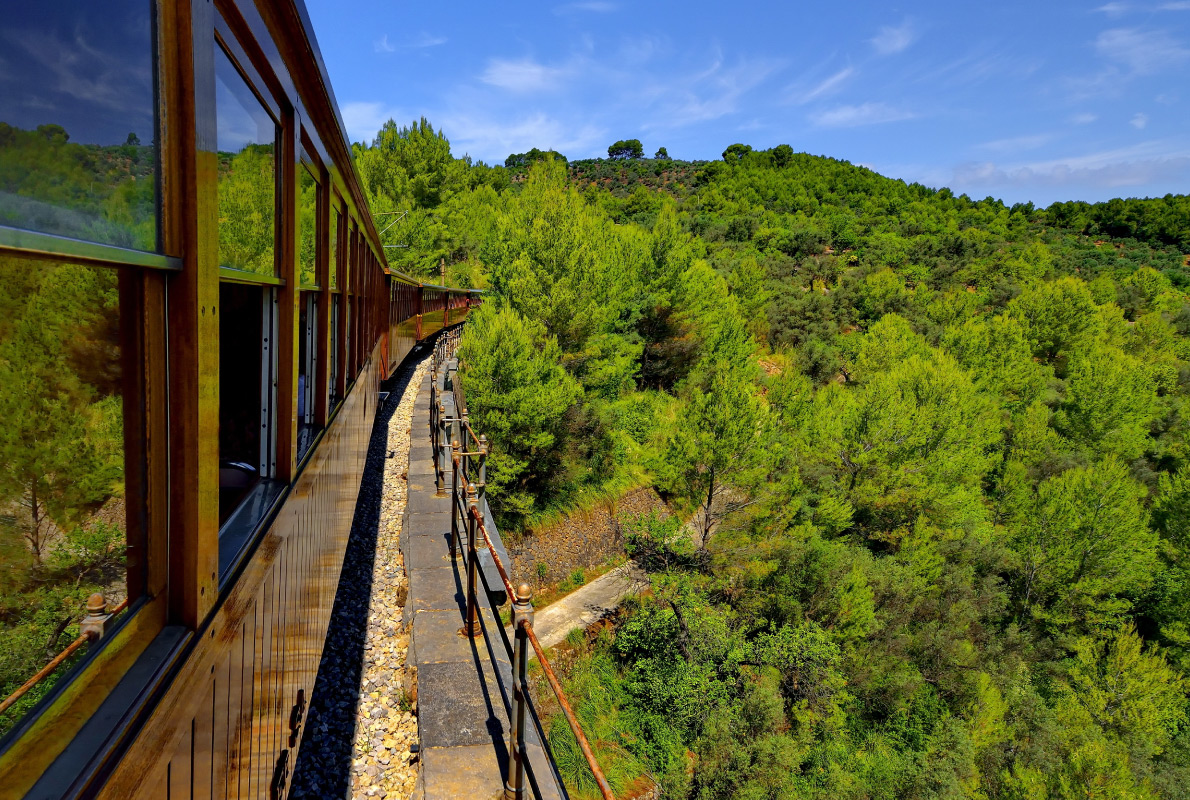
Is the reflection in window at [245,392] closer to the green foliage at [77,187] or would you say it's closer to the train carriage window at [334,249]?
the green foliage at [77,187]

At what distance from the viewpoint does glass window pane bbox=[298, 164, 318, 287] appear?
9.05ft

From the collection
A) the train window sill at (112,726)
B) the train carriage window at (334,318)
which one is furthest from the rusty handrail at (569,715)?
the train carriage window at (334,318)

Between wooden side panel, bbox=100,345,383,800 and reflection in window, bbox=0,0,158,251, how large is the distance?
2.69ft

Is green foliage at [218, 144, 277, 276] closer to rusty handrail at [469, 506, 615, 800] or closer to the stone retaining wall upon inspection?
rusty handrail at [469, 506, 615, 800]

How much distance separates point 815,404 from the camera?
1079 inches

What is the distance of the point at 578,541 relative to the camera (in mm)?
21406

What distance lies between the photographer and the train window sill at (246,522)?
5.62 feet

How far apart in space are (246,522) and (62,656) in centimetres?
118

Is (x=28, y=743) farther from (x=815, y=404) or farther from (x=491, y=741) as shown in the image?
(x=815, y=404)

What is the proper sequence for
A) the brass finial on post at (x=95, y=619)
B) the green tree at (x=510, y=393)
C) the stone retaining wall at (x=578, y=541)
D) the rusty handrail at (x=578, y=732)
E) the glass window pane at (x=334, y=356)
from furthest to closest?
the stone retaining wall at (x=578, y=541) < the green tree at (x=510, y=393) < the glass window pane at (x=334, y=356) < the rusty handrail at (x=578, y=732) < the brass finial on post at (x=95, y=619)

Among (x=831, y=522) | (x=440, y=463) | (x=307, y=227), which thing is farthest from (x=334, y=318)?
(x=831, y=522)

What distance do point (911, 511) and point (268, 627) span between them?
26.0 metres

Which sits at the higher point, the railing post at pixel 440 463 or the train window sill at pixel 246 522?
the train window sill at pixel 246 522

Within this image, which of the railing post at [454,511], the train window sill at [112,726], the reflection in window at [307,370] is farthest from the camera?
the railing post at [454,511]
